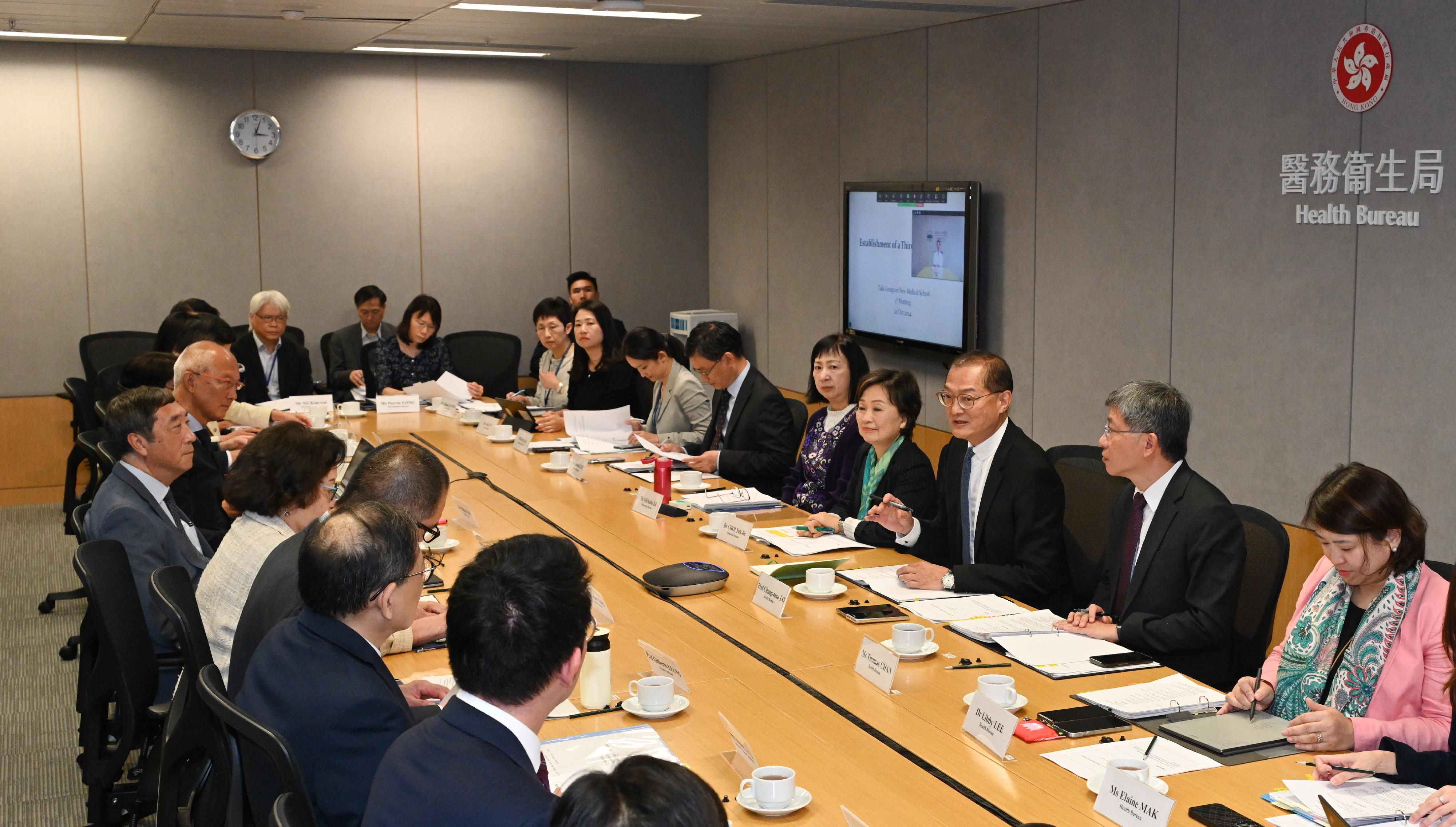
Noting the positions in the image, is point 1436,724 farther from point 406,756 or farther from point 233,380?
point 233,380

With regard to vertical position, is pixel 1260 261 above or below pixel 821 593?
above

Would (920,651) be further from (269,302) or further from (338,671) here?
(269,302)

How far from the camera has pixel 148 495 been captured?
407 cm

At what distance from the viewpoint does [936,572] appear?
12.5ft

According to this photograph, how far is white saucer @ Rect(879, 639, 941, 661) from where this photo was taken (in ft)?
10.3

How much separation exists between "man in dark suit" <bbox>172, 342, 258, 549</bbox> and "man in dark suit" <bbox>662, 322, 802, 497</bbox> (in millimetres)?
2028

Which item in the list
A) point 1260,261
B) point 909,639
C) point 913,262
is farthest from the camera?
point 913,262

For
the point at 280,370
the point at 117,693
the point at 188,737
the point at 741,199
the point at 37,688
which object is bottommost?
the point at 37,688

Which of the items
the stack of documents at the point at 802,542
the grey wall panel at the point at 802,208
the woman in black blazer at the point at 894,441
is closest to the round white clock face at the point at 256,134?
the grey wall panel at the point at 802,208

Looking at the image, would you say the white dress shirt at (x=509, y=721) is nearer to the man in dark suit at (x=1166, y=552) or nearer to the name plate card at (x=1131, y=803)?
the name plate card at (x=1131, y=803)

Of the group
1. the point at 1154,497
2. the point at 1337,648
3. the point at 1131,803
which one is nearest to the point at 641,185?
the point at 1154,497

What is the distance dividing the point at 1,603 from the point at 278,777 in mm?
5372

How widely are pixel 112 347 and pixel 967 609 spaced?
23.9 feet

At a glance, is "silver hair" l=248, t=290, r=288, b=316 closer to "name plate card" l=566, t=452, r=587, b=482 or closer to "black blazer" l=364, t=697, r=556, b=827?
"name plate card" l=566, t=452, r=587, b=482
